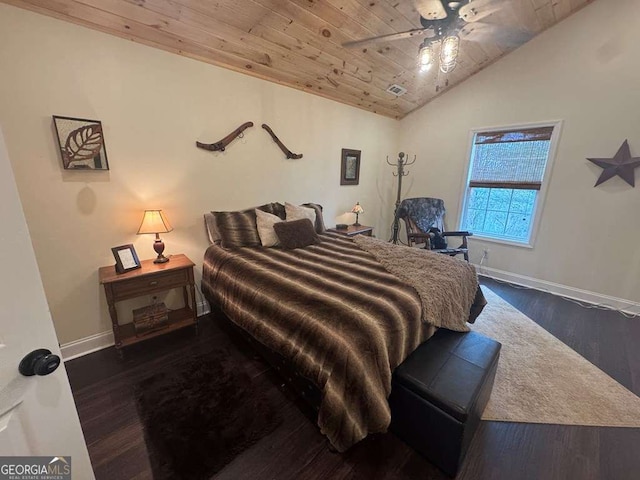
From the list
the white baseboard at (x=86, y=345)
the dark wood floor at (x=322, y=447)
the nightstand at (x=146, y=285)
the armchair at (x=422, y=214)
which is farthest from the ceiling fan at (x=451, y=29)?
the white baseboard at (x=86, y=345)

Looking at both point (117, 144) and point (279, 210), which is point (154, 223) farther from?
point (279, 210)

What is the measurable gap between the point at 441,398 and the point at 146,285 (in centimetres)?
219

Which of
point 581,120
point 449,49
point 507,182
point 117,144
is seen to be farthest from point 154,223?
point 581,120

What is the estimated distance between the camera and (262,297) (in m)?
1.77

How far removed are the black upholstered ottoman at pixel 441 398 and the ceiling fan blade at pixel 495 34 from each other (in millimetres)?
2266

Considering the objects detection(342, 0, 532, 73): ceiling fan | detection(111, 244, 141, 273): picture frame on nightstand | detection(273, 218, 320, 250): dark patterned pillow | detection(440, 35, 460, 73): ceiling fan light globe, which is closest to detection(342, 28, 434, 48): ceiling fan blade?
detection(342, 0, 532, 73): ceiling fan

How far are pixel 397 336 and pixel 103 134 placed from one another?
8.45ft

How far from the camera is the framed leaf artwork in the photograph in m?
1.88

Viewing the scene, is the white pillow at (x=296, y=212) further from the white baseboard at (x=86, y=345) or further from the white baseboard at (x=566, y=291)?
the white baseboard at (x=566, y=291)

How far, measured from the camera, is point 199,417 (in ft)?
5.23

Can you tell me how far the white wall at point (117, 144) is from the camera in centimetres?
178

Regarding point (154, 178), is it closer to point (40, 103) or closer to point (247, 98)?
point (40, 103)

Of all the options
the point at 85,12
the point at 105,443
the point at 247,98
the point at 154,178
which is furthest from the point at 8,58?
the point at 105,443

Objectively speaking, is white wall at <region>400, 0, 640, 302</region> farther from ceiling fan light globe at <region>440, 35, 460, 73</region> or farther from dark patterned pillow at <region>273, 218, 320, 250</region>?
dark patterned pillow at <region>273, 218, 320, 250</region>
